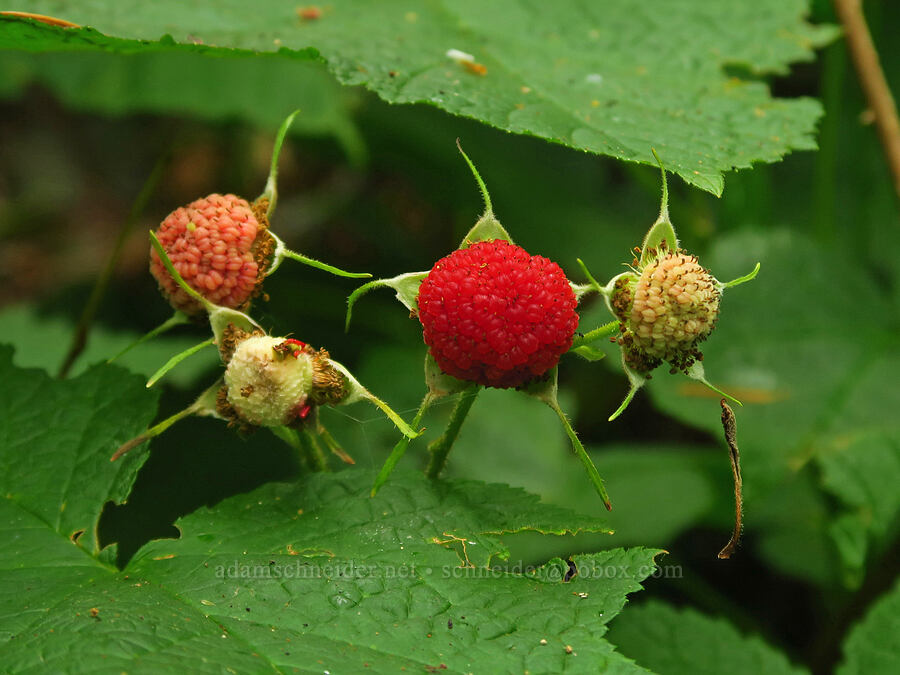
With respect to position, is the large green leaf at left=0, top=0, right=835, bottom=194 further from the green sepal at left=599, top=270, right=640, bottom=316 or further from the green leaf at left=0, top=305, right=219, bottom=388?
the green leaf at left=0, top=305, right=219, bottom=388

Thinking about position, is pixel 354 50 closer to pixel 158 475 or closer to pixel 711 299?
pixel 711 299

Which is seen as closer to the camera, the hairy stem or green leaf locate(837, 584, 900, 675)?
green leaf locate(837, 584, 900, 675)

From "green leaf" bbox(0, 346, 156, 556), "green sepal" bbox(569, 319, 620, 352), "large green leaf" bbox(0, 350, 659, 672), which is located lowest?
"green leaf" bbox(0, 346, 156, 556)

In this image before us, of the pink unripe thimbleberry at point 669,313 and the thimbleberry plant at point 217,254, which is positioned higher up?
the pink unripe thimbleberry at point 669,313

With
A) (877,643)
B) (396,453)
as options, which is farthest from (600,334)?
(877,643)

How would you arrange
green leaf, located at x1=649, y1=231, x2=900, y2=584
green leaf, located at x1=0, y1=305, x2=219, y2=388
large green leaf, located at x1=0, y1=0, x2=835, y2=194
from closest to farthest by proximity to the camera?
large green leaf, located at x1=0, y1=0, x2=835, y2=194, green leaf, located at x1=649, y1=231, x2=900, y2=584, green leaf, located at x1=0, y1=305, x2=219, y2=388

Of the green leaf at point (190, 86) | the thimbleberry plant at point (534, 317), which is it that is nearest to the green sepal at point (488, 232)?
the thimbleberry plant at point (534, 317)

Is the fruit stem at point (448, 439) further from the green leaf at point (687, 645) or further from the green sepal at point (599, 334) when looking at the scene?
the green leaf at point (687, 645)

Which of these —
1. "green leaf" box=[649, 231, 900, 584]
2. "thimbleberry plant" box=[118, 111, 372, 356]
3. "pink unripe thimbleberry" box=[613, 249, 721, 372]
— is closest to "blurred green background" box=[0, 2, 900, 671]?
"green leaf" box=[649, 231, 900, 584]
